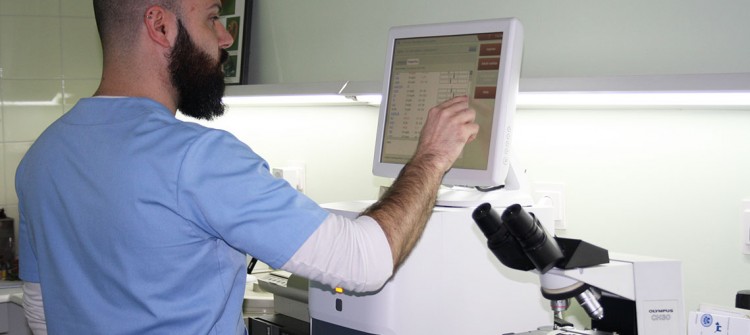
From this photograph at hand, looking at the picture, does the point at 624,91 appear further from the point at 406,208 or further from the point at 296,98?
the point at 296,98

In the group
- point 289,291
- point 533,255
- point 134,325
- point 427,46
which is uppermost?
point 427,46

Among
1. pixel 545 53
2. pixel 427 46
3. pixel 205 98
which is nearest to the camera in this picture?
pixel 205 98

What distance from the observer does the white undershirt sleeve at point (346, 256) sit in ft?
4.23

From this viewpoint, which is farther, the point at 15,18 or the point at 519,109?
the point at 15,18

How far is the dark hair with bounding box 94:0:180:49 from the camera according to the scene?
1.43m

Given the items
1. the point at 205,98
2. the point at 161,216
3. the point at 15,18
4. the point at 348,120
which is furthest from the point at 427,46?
the point at 15,18

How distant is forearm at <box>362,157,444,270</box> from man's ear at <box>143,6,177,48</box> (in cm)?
44

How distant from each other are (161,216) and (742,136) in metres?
1.26

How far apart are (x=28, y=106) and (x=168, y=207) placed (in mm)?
2484

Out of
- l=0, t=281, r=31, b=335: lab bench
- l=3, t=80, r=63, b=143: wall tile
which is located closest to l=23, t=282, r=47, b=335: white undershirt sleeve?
l=0, t=281, r=31, b=335: lab bench

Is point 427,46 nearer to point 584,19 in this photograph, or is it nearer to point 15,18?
point 584,19

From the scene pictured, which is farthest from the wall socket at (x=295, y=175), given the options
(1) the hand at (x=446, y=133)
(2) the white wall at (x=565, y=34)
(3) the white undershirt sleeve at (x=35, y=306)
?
(1) the hand at (x=446, y=133)

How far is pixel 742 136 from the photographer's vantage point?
Result: 186 cm

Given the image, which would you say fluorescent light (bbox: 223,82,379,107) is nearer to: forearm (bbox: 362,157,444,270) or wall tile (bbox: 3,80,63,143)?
forearm (bbox: 362,157,444,270)
